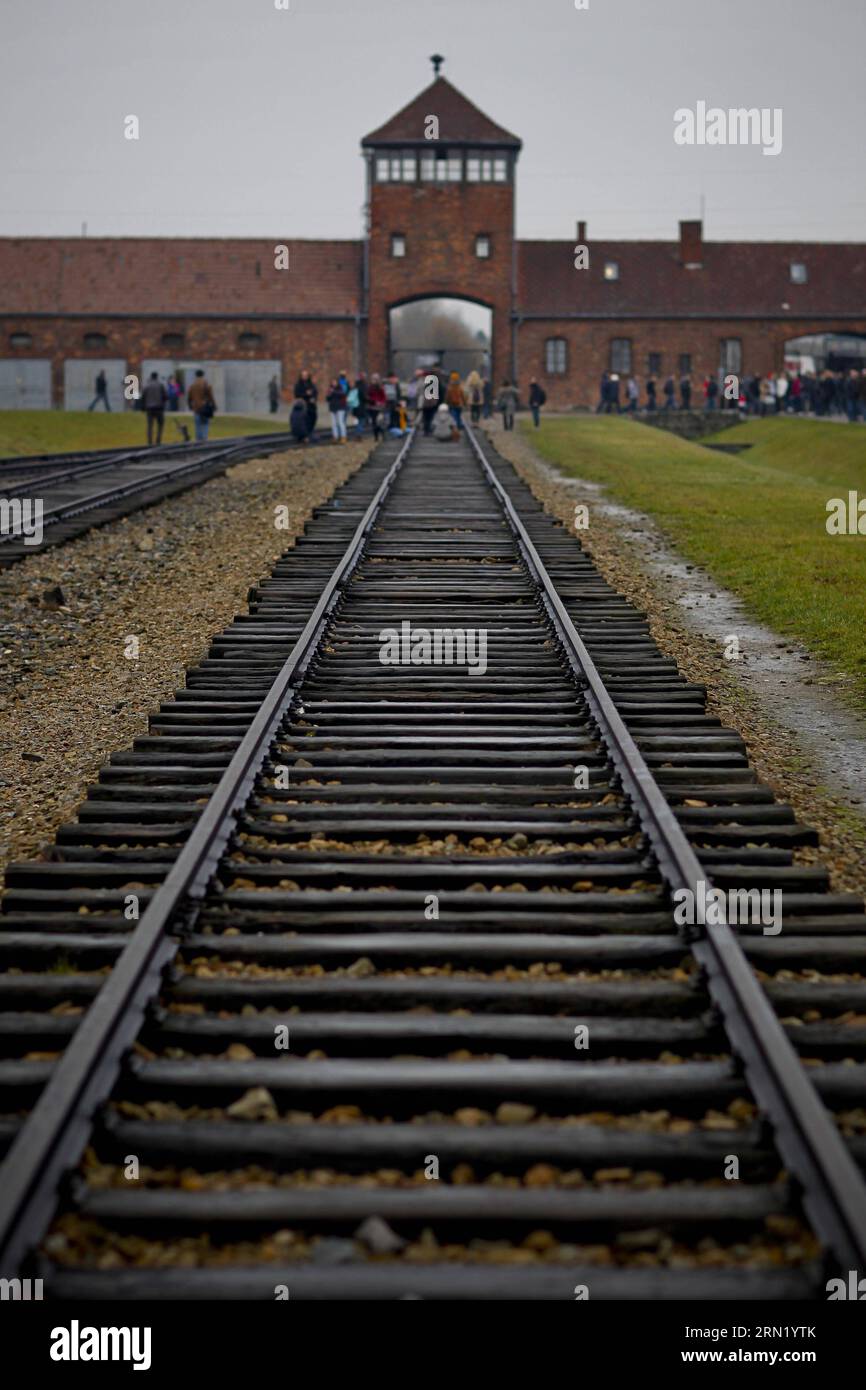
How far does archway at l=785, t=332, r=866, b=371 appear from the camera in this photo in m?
64.6

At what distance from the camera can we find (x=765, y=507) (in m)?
22.2

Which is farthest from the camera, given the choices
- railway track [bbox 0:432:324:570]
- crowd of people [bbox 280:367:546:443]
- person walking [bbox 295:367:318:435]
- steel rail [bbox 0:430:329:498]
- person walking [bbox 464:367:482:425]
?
person walking [bbox 464:367:482:425]

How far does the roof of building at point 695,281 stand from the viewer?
64.6 meters

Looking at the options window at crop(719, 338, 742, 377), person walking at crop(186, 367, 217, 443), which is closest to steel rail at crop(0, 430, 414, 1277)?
person walking at crop(186, 367, 217, 443)

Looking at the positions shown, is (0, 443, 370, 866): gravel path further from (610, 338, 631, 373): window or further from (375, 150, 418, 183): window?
(610, 338, 631, 373): window

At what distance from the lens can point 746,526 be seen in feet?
64.4

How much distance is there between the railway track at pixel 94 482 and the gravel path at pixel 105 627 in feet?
1.32

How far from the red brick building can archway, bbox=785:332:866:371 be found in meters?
0.10

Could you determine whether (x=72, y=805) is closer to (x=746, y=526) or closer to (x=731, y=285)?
(x=746, y=526)

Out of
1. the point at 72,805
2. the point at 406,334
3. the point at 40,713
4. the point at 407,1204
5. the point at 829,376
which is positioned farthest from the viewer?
the point at 406,334

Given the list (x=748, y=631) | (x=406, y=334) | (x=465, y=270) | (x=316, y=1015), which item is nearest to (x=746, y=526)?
(x=748, y=631)

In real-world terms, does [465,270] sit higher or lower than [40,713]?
higher

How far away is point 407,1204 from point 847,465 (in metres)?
32.8
